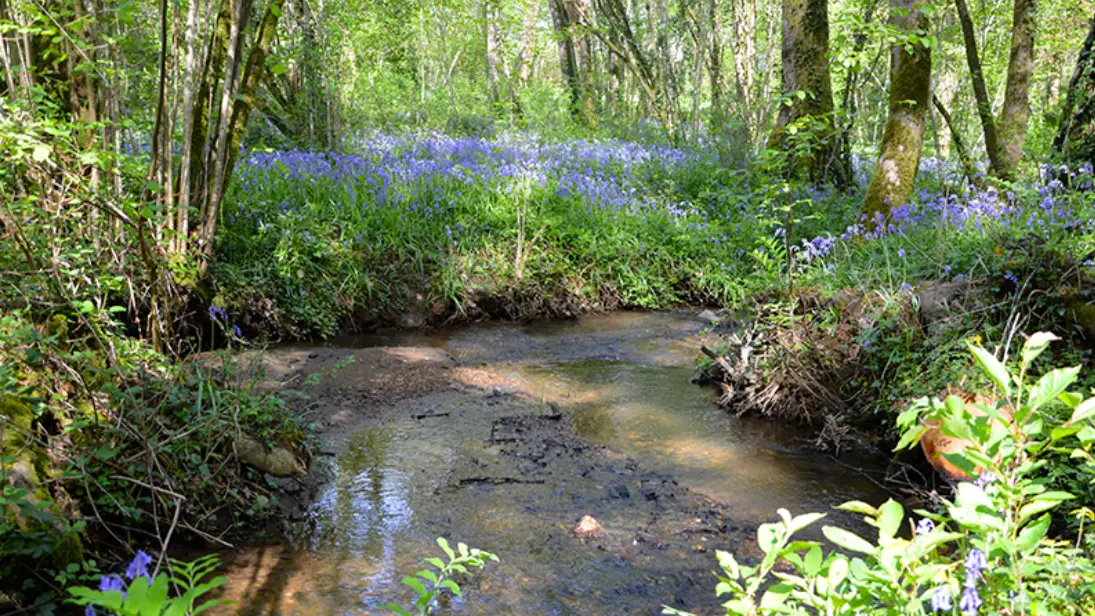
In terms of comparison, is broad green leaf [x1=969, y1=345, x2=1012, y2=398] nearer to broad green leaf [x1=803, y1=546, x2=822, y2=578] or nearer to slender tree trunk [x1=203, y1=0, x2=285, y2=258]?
broad green leaf [x1=803, y1=546, x2=822, y2=578]

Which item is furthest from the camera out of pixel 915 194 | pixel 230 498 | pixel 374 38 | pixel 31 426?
pixel 374 38

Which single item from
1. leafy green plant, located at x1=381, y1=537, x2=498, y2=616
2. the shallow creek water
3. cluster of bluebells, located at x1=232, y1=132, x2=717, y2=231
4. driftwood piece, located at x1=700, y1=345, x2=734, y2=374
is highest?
cluster of bluebells, located at x1=232, y1=132, x2=717, y2=231

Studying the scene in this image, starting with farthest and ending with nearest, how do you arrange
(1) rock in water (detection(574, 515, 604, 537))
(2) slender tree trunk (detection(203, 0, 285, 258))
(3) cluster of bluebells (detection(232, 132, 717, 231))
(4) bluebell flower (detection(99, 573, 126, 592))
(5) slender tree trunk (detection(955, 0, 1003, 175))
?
1. (5) slender tree trunk (detection(955, 0, 1003, 175))
2. (3) cluster of bluebells (detection(232, 132, 717, 231))
3. (2) slender tree trunk (detection(203, 0, 285, 258))
4. (1) rock in water (detection(574, 515, 604, 537))
5. (4) bluebell flower (detection(99, 573, 126, 592))

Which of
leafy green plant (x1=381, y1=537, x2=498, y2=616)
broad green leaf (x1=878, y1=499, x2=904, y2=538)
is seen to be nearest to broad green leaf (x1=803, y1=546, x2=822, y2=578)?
broad green leaf (x1=878, y1=499, x2=904, y2=538)

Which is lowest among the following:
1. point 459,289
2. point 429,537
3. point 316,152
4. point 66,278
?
point 429,537

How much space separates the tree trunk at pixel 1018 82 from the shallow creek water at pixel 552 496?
564 centimetres

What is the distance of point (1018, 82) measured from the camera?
8641mm

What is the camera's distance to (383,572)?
287 cm

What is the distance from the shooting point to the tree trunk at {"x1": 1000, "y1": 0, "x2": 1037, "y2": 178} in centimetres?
837

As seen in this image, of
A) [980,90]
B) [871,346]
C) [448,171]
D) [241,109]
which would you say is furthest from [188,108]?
[980,90]

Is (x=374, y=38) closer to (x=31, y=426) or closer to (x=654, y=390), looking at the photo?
(x=654, y=390)

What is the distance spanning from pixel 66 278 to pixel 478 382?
8.93ft

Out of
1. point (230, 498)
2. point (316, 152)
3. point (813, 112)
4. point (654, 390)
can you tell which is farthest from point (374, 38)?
point (230, 498)

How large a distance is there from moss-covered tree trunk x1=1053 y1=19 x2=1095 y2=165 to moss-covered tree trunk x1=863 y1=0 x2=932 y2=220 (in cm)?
140
